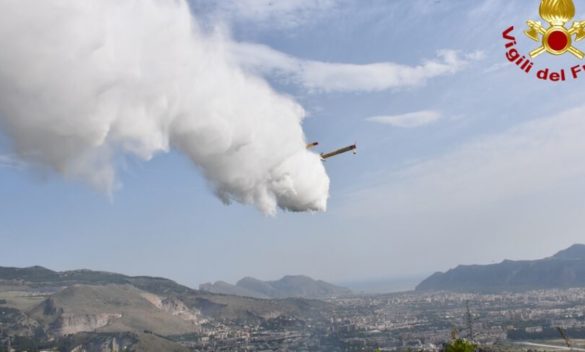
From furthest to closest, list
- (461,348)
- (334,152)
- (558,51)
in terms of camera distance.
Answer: (334,152) → (461,348) → (558,51)

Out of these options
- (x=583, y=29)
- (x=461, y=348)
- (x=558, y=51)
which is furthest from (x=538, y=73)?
(x=461, y=348)

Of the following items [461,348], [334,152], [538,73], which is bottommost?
[461,348]

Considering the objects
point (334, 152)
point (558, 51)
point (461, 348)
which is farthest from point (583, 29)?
point (334, 152)

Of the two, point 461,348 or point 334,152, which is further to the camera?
point 334,152

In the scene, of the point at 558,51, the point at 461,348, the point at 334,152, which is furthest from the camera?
the point at 334,152

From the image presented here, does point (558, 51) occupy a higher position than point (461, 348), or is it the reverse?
point (558, 51)

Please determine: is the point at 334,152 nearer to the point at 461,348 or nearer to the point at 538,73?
the point at 461,348

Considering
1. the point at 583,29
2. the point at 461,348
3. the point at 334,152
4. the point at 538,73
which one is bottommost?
the point at 461,348

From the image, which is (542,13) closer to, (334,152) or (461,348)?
(461,348)

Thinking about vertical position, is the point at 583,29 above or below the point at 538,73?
above
